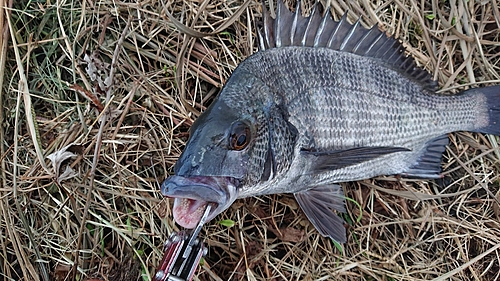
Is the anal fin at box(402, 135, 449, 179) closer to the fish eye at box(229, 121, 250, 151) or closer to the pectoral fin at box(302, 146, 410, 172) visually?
the pectoral fin at box(302, 146, 410, 172)

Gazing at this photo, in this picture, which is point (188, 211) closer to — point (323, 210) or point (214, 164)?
point (214, 164)

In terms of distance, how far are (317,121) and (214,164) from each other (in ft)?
2.17

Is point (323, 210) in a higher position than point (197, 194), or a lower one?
lower

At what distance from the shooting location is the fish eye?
5.66 ft

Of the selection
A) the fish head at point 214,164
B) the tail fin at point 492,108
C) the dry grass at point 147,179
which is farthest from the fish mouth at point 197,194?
the tail fin at point 492,108

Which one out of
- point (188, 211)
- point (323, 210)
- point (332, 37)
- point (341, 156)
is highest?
point (332, 37)

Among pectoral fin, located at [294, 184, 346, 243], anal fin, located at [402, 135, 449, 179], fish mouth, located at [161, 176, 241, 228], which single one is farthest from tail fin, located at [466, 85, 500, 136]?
fish mouth, located at [161, 176, 241, 228]

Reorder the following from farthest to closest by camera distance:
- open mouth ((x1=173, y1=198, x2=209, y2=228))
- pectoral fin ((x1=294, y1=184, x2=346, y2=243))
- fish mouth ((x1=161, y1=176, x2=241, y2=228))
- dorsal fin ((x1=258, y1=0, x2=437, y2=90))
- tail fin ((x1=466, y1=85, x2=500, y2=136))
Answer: tail fin ((x1=466, y1=85, x2=500, y2=136)) < pectoral fin ((x1=294, y1=184, x2=346, y2=243)) < dorsal fin ((x1=258, y1=0, x2=437, y2=90)) < open mouth ((x1=173, y1=198, x2=209, y2=228)) < fish mouth ((x1=161, y1=176, x2=241, y2=228))

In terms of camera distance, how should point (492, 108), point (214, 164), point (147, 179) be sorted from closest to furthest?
point (214, 164)
point (147, 179)
point (492, 108)

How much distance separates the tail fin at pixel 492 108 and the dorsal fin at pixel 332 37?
1.10ft

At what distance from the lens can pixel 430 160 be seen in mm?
2492

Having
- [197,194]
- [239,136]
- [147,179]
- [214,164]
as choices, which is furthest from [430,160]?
[147,179]

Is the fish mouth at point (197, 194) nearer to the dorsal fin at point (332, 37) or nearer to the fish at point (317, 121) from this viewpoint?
the fish at point (317, 121)

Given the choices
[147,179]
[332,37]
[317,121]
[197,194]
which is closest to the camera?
[197,194]
